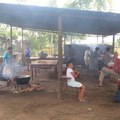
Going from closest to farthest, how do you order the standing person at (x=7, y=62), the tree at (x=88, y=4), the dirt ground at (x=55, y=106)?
1. the dirt ground at (x=55, y=106)
2. the standing person at (x=7, y=62)
3. the tree at (x=88, y=4)

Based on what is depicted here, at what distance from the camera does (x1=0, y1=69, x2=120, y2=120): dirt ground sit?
11.3 ft

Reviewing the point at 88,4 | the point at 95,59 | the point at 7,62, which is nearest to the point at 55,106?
the point at 7,62

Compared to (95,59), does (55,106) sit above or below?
below

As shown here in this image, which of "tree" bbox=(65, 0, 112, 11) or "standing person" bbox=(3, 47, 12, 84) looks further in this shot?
"tree" bbox=(65, 0, 112, 11)

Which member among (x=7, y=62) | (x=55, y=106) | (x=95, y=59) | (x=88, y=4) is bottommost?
(x=55, y=106)

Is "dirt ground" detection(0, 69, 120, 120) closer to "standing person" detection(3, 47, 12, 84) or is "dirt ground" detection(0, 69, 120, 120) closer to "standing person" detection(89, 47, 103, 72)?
"standing person" detection(3, 47, 12, 84)

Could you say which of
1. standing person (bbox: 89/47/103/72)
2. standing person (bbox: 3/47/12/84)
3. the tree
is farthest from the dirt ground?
the tree

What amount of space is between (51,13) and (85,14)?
103 centimetres

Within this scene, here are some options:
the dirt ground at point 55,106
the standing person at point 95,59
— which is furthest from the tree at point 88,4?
the dirt ground at point 55,106

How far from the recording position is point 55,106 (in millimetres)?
4020

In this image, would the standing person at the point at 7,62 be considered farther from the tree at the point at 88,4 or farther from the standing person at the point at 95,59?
the tree at the point at 88,4

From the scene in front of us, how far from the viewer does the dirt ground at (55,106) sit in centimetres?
343

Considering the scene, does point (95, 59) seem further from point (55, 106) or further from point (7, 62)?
point (55, 106)

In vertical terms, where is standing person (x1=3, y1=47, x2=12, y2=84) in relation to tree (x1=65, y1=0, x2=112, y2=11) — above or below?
below
